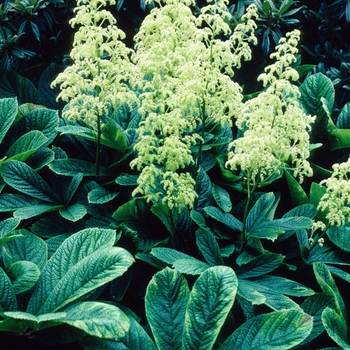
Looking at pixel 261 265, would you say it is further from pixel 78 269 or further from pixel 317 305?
pixel 78 269

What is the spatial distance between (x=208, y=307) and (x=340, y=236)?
2.62 ft

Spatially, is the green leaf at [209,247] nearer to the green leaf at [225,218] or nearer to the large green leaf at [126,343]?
the green leaf at [225,218]

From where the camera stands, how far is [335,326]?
172cm

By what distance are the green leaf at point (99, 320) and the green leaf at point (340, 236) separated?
105 cm

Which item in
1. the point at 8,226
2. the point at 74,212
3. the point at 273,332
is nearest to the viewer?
the point at 273,332

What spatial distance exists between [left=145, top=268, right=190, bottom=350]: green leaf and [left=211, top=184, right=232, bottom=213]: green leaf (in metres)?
0.51

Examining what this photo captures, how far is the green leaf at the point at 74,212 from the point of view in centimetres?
212

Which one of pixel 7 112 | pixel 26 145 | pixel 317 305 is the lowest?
pixel 317 305

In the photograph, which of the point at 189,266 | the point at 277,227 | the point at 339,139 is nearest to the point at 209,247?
the point at 189,266

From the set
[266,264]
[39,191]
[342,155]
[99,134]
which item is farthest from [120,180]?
[342,155]

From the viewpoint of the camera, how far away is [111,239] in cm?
Answer: 176

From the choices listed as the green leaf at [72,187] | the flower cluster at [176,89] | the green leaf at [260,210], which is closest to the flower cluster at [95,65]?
the flower cluster at [176,89]

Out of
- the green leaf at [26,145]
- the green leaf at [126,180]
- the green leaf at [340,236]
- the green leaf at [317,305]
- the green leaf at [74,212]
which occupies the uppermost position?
the green leaf at [26,145]

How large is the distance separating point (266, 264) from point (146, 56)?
37.8 inches
